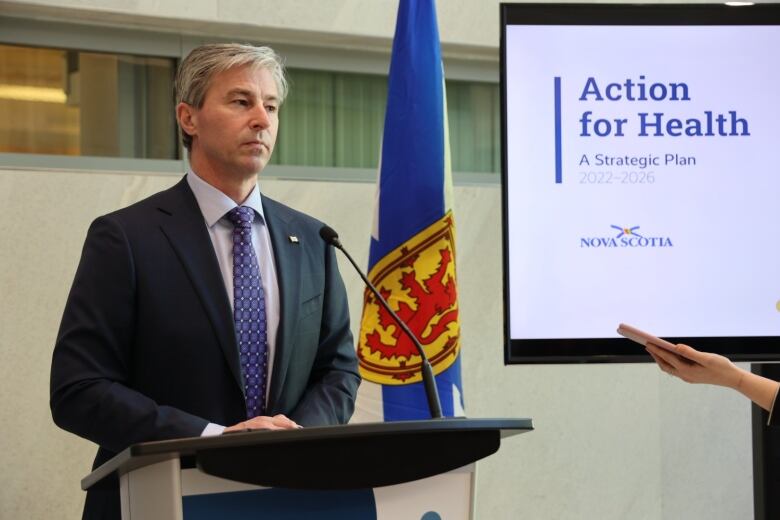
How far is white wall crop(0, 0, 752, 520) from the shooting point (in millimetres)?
4480

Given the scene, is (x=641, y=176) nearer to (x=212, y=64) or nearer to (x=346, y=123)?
(x=212, y=64)

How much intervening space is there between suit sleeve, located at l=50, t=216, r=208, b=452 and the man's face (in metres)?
0.29

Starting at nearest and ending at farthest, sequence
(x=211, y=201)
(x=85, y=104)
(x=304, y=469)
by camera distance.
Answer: (x=304, y=469) → (x=211, y=201) → (x=85, y=104)

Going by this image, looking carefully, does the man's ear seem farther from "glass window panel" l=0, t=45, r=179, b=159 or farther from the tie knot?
"glass window panel" l=0, t=45, r=179, b=159

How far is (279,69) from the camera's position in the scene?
2646 millimetres

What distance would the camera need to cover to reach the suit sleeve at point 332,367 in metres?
2.43

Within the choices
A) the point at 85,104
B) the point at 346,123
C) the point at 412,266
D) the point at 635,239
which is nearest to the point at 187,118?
the point at 412,266

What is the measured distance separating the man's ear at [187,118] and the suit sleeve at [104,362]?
311 mm

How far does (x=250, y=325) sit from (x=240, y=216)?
25 centimetres

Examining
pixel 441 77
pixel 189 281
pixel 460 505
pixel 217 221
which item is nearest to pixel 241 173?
pixel 217 221

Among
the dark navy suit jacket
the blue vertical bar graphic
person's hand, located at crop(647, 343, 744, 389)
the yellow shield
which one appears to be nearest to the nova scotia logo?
the blue vertical bar graphic

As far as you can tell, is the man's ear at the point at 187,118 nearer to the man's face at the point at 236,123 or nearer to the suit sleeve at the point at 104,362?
the man's face at the point at 236,123

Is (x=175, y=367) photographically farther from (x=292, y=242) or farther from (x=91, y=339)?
(x=292, y=242)

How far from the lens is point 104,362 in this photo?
2293 millimetres
